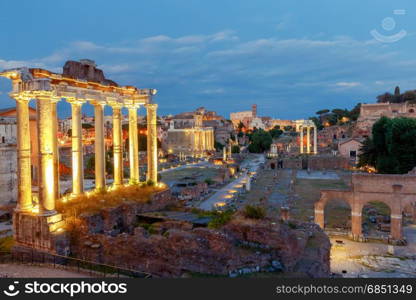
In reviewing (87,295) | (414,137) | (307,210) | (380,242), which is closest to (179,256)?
(87,295)

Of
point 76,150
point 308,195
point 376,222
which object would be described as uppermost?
point 76,150

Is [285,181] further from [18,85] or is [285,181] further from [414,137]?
[18,85]

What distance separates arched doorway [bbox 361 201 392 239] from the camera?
25.7 metres

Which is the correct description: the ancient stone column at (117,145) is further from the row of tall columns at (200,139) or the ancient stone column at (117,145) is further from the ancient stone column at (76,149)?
the row of tall columns at (200,139)

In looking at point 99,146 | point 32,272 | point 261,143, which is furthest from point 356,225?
point 261,143

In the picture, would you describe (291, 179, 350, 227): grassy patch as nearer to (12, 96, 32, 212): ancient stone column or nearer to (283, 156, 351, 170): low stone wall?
(283, 156, 351, 170): low stone wall

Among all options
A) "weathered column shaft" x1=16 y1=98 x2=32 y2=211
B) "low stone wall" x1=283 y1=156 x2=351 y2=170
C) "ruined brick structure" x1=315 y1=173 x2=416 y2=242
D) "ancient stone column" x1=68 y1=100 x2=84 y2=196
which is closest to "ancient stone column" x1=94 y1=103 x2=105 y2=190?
"ancient stone column" x1=68 y1=100 x2=84 y2=196

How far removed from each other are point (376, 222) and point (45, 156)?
83.5ft

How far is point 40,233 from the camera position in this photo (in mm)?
14133

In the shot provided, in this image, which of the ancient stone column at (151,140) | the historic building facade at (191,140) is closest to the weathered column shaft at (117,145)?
the ancient stone column at (151,140)

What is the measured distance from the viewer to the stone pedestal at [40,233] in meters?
14.0

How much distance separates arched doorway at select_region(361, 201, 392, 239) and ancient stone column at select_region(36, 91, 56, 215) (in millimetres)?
21389

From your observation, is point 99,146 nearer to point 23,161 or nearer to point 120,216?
point 120,216

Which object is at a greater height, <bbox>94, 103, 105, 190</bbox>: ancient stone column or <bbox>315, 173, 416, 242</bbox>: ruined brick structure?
<bbox>94, 103, 105, 190</bbox>: ancient stone column
